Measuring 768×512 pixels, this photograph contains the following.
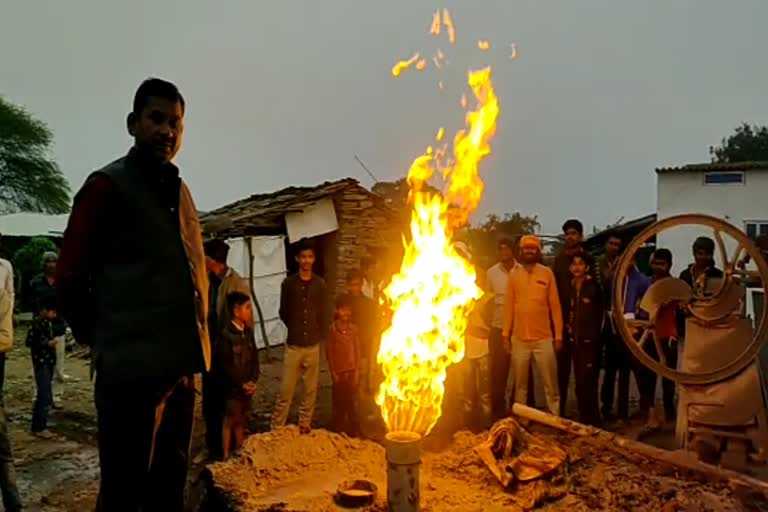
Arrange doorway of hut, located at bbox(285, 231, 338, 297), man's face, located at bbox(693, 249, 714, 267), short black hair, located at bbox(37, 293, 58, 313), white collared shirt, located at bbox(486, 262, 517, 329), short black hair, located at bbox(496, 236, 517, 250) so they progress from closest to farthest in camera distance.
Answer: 1. man's face, located at bbox(693, 249, 714, 267)
2. white collared shirt, located at bbox(486, 262, 517, 329)
3. short black hair, located at bbox(496, 236, 517, 250)
4. short black hair, located at bbox(37, 293, 58, 313)
5. doorway of hut, located at bbox(285, 231, 338, 297)

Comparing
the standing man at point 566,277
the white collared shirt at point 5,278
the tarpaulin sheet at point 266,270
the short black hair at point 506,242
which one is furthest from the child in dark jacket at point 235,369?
the tarpaulin sheet at point 266,270

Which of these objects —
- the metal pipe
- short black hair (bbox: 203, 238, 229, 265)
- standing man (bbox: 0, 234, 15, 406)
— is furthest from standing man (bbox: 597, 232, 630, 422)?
standing man (bbox: 0, 234, 15, 406)

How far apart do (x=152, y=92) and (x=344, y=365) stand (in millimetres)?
5253

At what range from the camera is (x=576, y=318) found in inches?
297

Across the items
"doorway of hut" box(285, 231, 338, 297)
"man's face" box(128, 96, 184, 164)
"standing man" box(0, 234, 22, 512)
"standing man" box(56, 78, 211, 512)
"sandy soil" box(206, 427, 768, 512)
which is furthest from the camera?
"doorway of hut" box(285, 231, 338, 297)

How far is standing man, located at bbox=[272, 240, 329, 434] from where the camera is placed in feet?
24.0

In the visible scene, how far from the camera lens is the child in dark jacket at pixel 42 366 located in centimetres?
789

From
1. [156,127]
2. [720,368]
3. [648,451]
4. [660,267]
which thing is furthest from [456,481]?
[660,267]

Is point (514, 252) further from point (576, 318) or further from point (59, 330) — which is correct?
point (59, 330)

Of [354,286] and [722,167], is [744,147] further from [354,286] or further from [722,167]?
[354,286]

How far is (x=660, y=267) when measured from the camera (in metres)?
7.66

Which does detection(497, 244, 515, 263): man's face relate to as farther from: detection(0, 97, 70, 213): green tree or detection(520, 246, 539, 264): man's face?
detection(0, 97, 70, 213): green tree

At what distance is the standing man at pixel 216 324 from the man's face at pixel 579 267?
384cm

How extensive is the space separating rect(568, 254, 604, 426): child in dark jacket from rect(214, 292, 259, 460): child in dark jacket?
3.77 metres
